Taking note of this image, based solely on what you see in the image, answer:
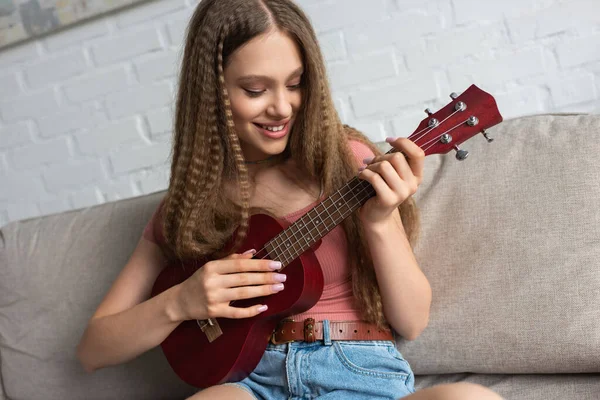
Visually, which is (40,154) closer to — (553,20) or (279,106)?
(279,106)

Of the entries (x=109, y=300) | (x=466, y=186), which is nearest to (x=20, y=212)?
(x=109, y=300)

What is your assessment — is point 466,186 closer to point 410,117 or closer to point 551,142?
point 551,142

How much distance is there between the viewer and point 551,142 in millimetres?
1454

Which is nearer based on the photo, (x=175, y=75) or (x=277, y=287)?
(x=277, y=287)

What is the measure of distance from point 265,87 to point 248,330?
45cm

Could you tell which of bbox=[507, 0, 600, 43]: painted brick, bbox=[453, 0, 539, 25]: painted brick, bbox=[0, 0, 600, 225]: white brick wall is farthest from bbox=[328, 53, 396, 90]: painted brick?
bbox=[507, 0, 600, 43]: painted brick

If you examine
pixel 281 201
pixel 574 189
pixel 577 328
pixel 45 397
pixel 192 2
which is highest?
pixel 192 2

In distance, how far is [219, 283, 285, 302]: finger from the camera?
1.25m

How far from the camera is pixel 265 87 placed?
1254mm

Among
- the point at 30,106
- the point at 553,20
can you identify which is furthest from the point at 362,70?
the point at 30,106

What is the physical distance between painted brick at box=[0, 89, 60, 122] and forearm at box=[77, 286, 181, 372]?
118cm

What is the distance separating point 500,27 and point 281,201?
89 centimetres

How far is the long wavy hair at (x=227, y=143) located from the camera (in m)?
1.27

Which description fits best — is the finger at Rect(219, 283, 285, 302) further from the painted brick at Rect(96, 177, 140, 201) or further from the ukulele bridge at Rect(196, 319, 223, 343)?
the painted brick at Rect(96, 177, 140, 201)
